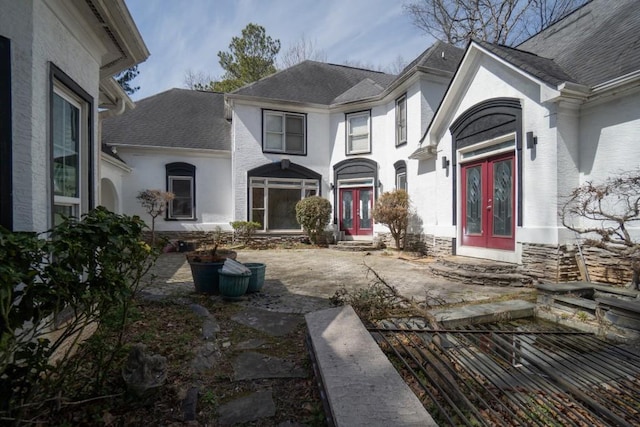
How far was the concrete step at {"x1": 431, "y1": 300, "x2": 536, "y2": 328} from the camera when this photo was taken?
4.01 metres

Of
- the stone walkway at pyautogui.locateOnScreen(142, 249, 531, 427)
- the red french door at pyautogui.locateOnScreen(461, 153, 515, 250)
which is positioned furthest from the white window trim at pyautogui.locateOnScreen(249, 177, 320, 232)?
the red french door at pyautogui.locateOnScreen(461, 153, 515, 250)

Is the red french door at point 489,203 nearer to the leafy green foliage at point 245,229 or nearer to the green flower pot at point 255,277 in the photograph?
the green flower pot at point 255,277

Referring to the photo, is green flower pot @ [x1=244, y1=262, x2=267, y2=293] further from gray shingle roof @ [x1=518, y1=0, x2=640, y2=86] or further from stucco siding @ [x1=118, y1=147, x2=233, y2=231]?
stucco siding @ [x1=118, y1=147, x2=233, y2=231]

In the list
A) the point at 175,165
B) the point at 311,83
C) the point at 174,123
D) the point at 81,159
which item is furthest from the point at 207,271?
the point at 311,83

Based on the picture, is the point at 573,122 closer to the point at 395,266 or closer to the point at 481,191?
the point at 481,191

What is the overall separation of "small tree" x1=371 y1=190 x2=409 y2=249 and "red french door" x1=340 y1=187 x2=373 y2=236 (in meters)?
2.15

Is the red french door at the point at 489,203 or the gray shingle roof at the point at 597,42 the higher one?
the gray shingle roof at the point at 597,42

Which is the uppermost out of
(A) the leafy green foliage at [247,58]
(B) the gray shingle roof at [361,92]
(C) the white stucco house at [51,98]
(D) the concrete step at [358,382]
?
(A) the leafy green foliage at [247,58]

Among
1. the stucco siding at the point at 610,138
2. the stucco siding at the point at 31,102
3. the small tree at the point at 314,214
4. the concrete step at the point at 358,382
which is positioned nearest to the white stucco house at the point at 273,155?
the small tree at the point at 314,214

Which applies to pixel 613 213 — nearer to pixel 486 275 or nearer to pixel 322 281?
pixel 486 275

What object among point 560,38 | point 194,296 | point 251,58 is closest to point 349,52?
point 251,58

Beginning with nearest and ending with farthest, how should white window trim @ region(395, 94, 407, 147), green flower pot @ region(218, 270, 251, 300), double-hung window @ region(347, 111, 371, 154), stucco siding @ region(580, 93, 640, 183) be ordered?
green flower pot @ region(218, 270, 251, 300) < stucco siding @ region(580, 93, 640, 183) < white window trim @ region(395, 94, 407, 147) < double-hung window @ region(347, 111, 371, 154)

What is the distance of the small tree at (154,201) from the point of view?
11281 millimetres

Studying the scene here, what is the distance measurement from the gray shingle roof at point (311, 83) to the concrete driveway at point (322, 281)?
22.7ft
